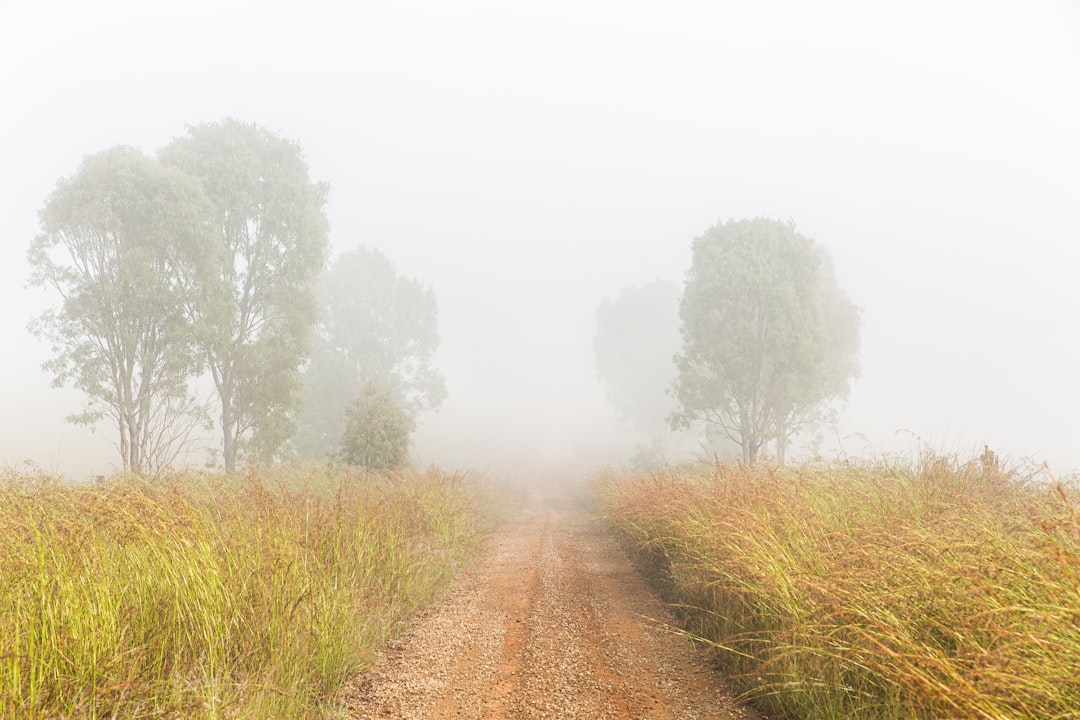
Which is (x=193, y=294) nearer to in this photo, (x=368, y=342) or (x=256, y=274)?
(x=256, y=274)

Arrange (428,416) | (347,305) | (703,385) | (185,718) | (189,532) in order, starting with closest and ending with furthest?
1. (185,718)
2. (189,532)
3. (703,385)
4. (347,305)
5. (428,416)

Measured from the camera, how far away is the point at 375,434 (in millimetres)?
16375

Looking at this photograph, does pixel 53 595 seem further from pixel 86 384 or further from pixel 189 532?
pixel 86 384

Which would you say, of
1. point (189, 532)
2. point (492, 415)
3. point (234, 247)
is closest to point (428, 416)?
point (492, 415)

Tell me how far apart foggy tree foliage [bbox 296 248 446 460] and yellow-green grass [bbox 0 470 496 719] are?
21424 mm

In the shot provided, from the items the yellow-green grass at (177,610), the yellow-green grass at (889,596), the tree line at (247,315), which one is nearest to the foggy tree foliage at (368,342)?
the tree line at (247,315)

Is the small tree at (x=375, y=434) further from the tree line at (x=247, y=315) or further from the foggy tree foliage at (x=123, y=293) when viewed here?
the foggy tree foliage at (x=123, y=293)

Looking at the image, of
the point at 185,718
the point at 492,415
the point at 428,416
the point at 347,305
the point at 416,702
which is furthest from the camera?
the point at 492,415

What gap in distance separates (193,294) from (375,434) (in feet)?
25.3

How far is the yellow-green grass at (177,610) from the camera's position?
2.66m

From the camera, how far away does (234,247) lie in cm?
1816

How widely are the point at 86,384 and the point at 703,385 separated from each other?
2252 centimetres

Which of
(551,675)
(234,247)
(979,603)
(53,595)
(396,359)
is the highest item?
(234,247)

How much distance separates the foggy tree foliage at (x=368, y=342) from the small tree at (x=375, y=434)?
10208mm
